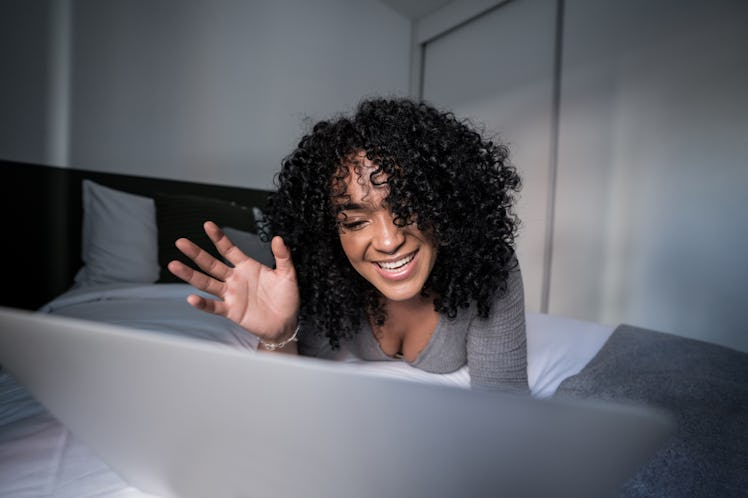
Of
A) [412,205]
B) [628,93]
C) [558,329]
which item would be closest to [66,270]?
[412,205]

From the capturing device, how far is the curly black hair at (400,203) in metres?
0.93

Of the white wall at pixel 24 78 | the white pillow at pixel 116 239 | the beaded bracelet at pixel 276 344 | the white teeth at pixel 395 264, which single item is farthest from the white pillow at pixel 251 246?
the white wall at pixel 24 78

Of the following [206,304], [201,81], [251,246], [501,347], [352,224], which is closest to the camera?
[206,304]

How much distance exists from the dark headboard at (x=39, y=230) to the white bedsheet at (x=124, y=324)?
831 mm

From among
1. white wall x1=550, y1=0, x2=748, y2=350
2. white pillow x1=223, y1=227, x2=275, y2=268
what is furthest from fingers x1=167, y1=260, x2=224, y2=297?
white wall x1=550, y1=0, x2=748, y2=350

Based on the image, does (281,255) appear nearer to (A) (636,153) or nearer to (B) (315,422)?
(B) (315,422)

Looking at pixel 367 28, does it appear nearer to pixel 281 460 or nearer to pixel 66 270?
pixel 66 270

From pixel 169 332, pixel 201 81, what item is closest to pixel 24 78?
pixel 201 81

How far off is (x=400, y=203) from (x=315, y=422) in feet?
2.19

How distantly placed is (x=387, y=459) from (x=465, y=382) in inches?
37.3

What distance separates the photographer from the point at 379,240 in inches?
36.0

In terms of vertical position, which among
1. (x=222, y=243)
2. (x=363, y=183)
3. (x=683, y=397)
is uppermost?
(x=363, y=183)

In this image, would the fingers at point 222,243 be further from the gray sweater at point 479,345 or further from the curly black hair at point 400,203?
the gray sweater at point 479,345

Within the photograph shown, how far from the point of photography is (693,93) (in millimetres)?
2311
